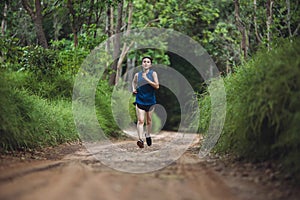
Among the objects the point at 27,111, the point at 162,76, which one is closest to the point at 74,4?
the point at 27,111

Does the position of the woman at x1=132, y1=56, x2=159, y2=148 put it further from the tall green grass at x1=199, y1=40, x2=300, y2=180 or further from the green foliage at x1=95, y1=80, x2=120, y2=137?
the tall green grass at x1=199, y1=40, x2=300, y2=180

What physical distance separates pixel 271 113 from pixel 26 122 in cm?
420

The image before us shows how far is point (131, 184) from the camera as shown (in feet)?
13.6

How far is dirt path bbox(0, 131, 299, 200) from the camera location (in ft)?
11.9

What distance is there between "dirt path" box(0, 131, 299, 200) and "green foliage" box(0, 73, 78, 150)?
0.91 metres

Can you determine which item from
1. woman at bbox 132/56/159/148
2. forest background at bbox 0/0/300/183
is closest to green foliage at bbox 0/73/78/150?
forest background at bbox 0/0/300/183

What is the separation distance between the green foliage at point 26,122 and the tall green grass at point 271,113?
3378 millimetres

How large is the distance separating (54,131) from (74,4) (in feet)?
22.0

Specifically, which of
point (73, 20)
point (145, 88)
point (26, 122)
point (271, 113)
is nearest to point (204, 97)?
point (145, 88)

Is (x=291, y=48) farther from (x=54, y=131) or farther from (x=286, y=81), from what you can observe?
(x=54, y=131)

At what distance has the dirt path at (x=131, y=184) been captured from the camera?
364 cm

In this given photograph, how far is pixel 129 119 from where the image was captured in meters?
16.4

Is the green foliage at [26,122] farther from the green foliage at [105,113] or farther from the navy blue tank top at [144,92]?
the green foliage at [105,113]

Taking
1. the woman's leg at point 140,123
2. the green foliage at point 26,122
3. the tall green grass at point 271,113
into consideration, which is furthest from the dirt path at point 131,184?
the woman's leg at point 140,123
